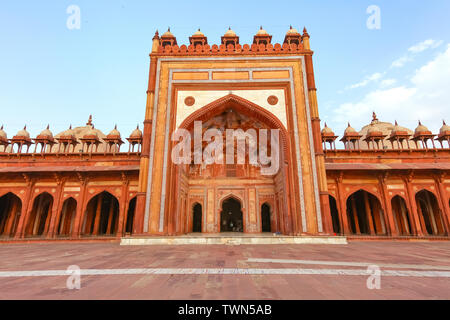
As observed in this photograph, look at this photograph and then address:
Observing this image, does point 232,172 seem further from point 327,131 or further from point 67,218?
point 67,218

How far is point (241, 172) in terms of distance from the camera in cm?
1880

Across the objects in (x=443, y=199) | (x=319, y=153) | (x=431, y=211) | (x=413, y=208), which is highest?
(x=319, y=153)

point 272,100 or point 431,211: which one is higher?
point 272,100

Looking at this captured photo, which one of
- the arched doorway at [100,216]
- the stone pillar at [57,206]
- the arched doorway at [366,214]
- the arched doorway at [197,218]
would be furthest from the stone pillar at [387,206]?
the stone pillar at [57,206]

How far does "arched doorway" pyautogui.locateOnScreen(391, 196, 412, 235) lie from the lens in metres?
15.7

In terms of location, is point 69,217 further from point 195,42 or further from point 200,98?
point 195,42

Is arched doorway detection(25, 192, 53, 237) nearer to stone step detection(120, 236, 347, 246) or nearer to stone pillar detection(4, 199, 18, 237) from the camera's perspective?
stone pillar detection(4, 199, 18, 237)

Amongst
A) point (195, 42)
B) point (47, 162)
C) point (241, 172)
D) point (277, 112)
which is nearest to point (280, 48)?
point (277, 112)

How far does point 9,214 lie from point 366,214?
89.4 ft

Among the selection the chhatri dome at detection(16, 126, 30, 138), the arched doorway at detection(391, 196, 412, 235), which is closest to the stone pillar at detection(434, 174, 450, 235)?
the arched doorway at detection(391, 196, 412, 235)

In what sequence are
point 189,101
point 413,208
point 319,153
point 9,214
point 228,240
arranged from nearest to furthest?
1. point 228,240
2. point 319,153
3. point 189,101
4. point 413,208
5. point 9,214

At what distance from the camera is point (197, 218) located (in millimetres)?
18125

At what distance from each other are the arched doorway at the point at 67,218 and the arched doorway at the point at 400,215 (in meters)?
24.0

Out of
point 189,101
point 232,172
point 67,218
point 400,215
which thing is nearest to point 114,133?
point 67,218
